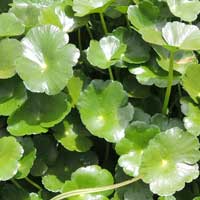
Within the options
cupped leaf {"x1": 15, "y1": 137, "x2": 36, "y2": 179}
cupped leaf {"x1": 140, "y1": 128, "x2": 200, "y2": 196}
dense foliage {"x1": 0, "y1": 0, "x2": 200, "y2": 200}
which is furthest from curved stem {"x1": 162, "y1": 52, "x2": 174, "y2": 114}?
cupped leaf {"x1": 15, "y1": 137, "x2": 36, "y2": 179}

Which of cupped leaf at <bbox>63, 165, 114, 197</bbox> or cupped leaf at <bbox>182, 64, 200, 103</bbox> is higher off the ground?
cupped leaf at <bbox>182, 64, 200, 103</bbox>

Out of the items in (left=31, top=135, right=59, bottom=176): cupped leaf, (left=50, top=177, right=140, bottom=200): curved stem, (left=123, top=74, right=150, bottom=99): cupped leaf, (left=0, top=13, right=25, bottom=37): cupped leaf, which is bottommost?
(left=50, top=177, right=140, bottom=200): curved stem

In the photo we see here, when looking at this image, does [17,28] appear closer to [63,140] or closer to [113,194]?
[63,140]

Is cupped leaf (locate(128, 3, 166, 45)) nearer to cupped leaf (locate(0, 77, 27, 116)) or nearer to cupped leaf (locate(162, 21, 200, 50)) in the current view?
cupped leaf (locate(162, 21, 200, 50))

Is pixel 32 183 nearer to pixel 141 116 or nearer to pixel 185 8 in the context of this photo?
pixel 141 116

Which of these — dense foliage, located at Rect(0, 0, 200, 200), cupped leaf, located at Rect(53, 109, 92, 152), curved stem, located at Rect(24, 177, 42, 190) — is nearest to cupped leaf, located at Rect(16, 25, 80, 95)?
dense foliage, located at Rect(0, 0, 200, 200)

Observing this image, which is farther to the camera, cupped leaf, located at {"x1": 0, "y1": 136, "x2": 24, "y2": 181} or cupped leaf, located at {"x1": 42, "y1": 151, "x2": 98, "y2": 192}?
cupped leaf, located at {"x1": 42, "y1": 151, "x2": 98, "y2": 192}

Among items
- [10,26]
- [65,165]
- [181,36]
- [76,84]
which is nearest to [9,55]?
[10,26]
